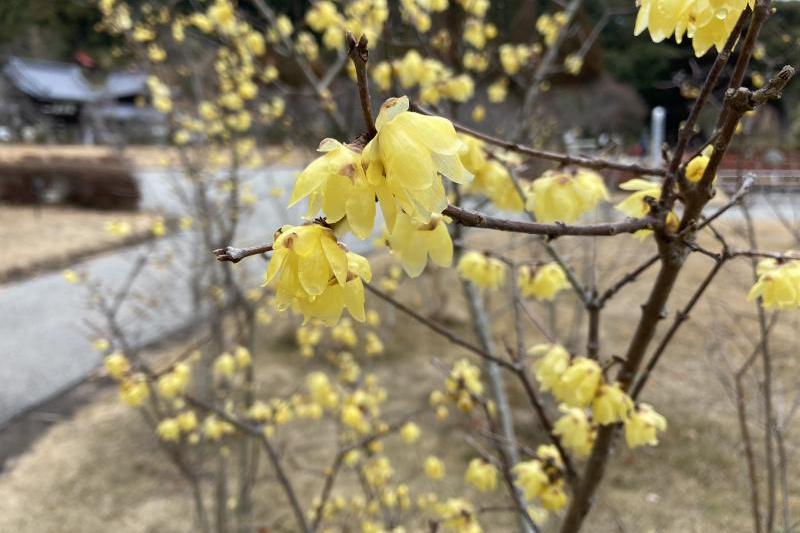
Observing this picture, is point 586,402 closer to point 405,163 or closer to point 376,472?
point 405,163

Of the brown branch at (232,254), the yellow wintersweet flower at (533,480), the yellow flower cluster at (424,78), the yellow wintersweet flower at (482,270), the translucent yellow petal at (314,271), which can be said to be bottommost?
the brown branch at (232,254)

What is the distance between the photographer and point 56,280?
898 cm

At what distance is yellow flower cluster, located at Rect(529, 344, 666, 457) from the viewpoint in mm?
1030

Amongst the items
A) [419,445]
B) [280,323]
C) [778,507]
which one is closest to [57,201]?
[280,323]

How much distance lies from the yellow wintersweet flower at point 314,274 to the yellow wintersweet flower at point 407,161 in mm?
75

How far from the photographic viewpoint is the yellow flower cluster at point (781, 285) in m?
0.91

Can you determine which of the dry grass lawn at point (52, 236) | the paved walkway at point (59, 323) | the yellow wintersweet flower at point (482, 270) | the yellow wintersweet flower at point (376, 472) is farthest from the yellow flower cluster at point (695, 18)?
the dry grass lawn at point (52, 236)

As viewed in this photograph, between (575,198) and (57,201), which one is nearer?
(575,198)

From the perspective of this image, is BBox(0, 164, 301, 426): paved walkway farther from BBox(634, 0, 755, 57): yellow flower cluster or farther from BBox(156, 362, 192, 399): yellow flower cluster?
BBox(634, 0, 755, 57): yellow flower cluster

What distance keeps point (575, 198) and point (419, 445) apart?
3.92 meters

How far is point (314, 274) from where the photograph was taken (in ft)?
2.01

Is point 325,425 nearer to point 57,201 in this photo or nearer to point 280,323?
point 280,323

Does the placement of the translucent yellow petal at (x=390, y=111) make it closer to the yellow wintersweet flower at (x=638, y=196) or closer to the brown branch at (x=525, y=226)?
the brown branch at (x=525, y=226)

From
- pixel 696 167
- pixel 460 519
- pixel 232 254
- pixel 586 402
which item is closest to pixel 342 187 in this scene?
pixel 232 254
